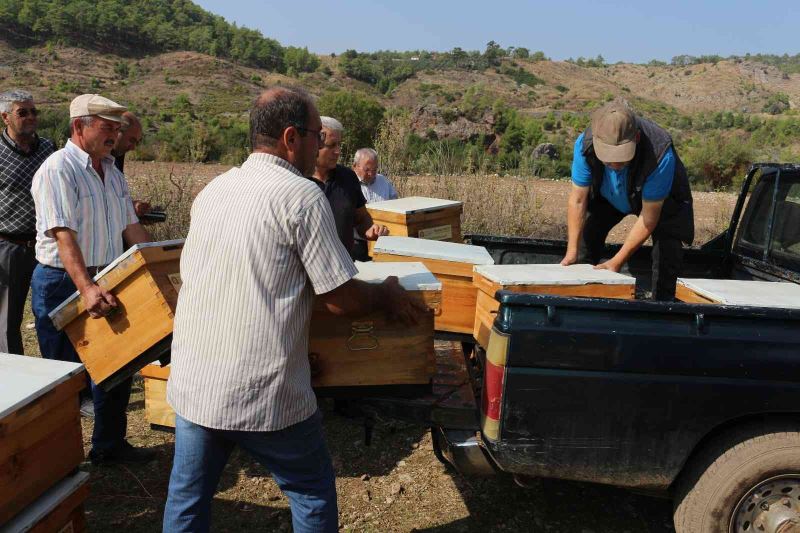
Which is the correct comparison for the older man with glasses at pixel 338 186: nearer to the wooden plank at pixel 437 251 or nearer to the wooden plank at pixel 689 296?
the wooden plank at pixel 437 251

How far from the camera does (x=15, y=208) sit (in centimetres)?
429

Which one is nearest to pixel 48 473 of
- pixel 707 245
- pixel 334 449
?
pixel 334 449

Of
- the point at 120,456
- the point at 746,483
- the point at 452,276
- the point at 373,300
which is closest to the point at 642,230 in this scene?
the point at 452,276

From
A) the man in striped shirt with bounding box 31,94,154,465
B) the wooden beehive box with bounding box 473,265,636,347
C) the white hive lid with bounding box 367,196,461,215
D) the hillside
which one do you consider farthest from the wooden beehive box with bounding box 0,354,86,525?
the hillside

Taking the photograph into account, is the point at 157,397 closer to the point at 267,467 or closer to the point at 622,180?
the point at 267,467

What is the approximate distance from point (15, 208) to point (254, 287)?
318cm

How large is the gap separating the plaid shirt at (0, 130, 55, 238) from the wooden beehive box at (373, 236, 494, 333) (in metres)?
2.56

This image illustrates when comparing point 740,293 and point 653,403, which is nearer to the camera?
point 653,403

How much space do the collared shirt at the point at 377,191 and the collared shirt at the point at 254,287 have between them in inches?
151

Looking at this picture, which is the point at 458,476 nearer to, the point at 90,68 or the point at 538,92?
the point at 90,68

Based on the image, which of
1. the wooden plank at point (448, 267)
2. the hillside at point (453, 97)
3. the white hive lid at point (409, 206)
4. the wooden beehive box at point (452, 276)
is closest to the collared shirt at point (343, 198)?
the white hive lid at point (409, 206)

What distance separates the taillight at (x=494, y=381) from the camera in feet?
8.25

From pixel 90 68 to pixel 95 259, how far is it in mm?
67349

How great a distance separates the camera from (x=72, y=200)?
329 cm
